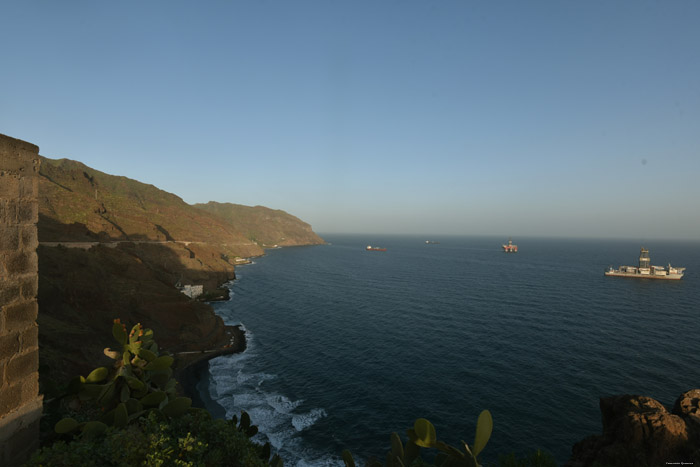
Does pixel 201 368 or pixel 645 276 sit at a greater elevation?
pixel 645 276

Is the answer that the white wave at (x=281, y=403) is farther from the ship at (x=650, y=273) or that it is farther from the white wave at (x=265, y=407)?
the ship at (x=650, y=273)

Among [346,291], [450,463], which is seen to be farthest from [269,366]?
[346,291]

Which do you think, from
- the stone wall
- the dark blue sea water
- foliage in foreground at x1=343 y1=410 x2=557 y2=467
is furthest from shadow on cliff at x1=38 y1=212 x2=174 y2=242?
foliage in foreground at x1=343 y1=410 x2=557 y2=467

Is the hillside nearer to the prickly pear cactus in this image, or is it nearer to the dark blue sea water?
the prickly pear cactus

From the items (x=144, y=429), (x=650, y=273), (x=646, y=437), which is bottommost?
(x=646, y=437)

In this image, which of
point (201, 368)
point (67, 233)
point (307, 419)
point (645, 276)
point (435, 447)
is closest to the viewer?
point (435, 447)

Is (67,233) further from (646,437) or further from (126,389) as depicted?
(646,437)

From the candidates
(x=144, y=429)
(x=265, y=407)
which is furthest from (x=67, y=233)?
(x=144, y=429)

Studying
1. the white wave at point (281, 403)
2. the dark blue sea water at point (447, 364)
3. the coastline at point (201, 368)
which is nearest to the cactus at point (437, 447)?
the dark blue sea water at point (447, 364)

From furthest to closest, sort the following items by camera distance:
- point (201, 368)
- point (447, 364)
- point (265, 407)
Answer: point (201, 368) < point (447, 364) < point (265, 407)
